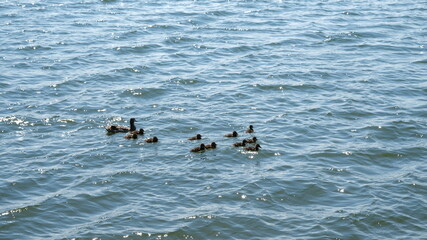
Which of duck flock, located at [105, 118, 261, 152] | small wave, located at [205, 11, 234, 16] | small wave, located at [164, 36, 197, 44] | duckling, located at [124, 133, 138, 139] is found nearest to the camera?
duck flock, located at [105, 118, 261, 152]

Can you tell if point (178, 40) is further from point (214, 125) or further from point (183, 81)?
point (214, 125)

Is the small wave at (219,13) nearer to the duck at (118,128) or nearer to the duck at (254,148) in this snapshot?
the duck at (118,128)

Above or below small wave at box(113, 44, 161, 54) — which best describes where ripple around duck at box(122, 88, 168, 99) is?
below

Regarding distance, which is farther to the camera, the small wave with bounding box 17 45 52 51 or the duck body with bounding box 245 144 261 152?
the small wave with bounding box 17 45 52 51

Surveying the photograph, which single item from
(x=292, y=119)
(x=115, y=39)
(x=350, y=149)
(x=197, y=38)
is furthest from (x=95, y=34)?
(x=350, y=149)

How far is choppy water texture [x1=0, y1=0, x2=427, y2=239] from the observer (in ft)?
61.9

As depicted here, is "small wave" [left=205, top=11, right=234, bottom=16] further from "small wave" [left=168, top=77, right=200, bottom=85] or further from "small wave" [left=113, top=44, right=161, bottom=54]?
"small wave" [left=168, top=77, right=200, bottom=85]

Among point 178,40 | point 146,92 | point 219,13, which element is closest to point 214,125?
point 146,92

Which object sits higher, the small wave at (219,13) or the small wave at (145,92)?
the small wave at (219,13)

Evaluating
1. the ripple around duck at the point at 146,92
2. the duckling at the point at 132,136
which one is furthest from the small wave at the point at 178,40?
the duckling at the point at 132,136

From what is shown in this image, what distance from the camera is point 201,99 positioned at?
1091 inches

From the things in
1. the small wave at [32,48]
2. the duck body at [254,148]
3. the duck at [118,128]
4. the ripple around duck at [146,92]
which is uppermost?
the small wave at [32,48]

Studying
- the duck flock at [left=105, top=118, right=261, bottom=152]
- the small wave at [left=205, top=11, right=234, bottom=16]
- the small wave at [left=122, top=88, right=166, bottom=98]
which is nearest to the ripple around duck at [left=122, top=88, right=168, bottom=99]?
the small wave at [left=122, top=88, right=166, bottom=98]

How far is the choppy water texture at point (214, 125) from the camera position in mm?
18859
